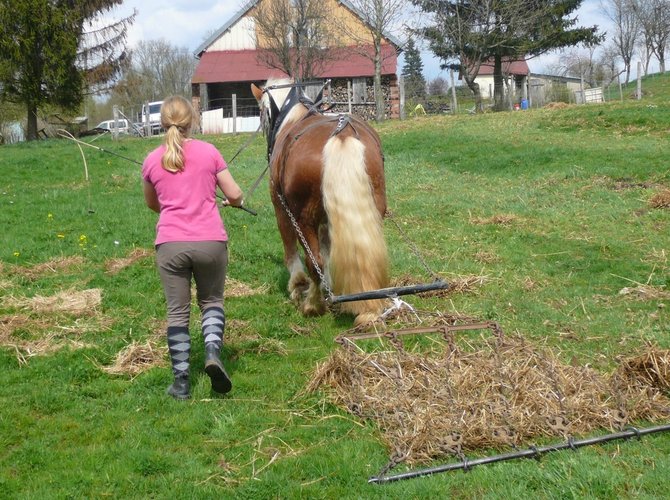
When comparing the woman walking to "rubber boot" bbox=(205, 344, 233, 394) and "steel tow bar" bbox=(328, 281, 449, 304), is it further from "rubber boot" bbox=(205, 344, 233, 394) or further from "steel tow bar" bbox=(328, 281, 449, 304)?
"steel tow bar" bbox=(328, 281, 449, 304)

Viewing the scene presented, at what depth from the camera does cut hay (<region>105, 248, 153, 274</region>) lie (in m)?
8.88

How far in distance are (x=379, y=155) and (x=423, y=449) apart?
2889 millimetres

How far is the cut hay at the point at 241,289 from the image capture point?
7.82 meters

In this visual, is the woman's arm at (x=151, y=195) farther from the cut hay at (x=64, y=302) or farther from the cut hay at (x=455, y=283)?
the cut hay at (x=455, y=283)

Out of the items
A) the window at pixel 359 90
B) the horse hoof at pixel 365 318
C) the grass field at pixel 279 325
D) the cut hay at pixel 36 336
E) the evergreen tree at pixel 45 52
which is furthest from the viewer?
the window at pixel 359 90

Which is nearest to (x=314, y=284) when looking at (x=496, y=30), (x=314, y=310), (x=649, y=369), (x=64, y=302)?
(x=314, y=310)

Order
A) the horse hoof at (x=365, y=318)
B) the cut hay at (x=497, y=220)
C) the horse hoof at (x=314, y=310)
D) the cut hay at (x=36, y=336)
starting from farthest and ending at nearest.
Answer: the cut hay at (x=497, y=220) → the horse hoof at (x=314, y=310) → the cut hay at (x=36, y=336) → the horse hoof at (x=365, y=318)

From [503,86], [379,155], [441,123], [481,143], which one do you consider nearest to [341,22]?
[503,86]

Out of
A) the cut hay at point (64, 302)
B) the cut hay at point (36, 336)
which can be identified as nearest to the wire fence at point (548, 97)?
the cut hay at point (64, 302)

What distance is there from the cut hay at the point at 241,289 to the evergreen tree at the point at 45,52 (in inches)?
966

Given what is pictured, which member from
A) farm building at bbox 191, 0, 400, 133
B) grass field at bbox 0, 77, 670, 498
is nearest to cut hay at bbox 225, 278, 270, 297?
grass field at bbox 0, 77, 670, 498

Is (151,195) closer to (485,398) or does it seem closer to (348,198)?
(348,198)

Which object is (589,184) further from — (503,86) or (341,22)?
(341,22)

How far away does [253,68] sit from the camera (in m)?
38.0
